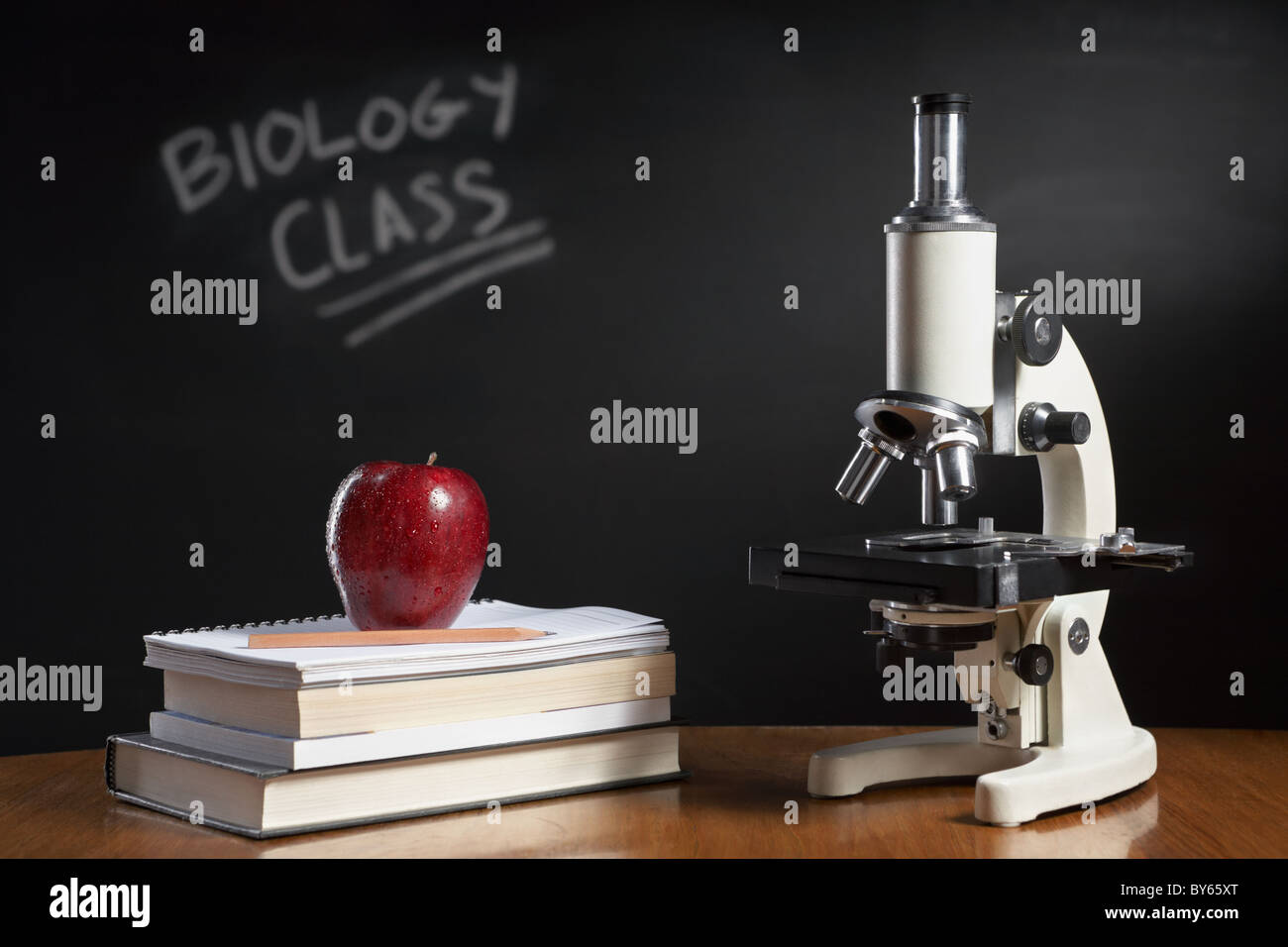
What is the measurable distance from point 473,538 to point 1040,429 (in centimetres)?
56

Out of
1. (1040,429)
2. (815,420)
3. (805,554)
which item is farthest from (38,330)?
(1040,429)

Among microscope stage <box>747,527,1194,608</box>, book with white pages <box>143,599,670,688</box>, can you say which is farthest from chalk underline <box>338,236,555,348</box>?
microscope stage <box>747,527,1194,608</box>

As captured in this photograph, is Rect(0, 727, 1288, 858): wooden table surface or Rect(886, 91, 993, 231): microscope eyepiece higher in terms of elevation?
Rect(886, 91, 993, 231): microscope eyepiece

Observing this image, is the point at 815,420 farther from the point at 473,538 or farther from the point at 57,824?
the point at 57,824

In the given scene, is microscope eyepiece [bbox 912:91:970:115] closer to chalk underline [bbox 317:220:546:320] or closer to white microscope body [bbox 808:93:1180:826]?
white microscope body [bbox 808:93:1180:826]

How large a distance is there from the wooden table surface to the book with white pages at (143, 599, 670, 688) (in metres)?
0.13

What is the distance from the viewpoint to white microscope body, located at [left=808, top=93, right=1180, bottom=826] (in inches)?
59.1

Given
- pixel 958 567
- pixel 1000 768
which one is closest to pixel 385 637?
pixel 958 567

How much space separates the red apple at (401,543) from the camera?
60.7 inches

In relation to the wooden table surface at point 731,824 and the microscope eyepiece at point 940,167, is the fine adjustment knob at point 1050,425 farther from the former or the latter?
the wooden table surface at point 731,824

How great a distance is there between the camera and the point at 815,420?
225 cm

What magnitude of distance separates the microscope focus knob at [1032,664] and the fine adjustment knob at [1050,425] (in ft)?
0.65

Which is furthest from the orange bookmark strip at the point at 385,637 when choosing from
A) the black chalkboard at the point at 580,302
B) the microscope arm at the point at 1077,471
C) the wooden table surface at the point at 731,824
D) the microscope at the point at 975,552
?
the black chalkboard at the point at 580,302

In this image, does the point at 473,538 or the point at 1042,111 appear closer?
the point at 473,538
